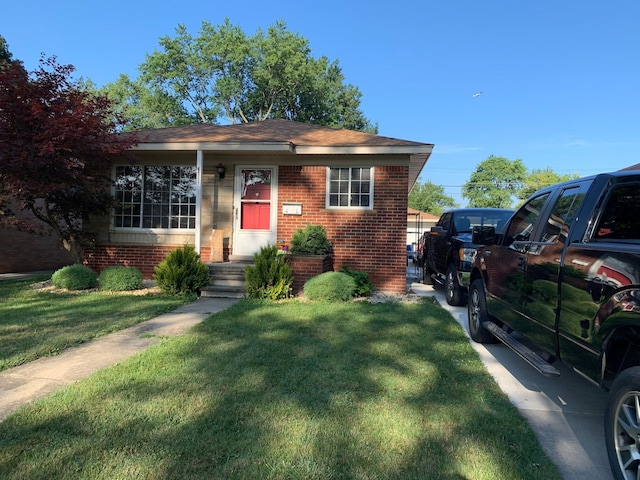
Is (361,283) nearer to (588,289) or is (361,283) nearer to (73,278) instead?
(73,278)

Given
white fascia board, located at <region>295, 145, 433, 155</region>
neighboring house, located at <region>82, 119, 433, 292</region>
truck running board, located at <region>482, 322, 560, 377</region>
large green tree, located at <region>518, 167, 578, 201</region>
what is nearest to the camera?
truck running board, located at <region>482, 322, 560, 377</region>

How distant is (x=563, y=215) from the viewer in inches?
136

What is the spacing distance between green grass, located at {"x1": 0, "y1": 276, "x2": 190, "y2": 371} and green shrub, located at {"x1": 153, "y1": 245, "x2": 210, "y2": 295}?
27 centimetres

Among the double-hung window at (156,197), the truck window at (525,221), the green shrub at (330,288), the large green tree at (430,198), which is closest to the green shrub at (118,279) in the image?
the double-hung window at (156,197)

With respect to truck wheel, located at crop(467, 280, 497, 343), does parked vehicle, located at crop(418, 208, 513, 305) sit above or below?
above

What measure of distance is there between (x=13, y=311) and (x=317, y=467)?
21.5 feet

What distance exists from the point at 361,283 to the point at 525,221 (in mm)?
4956

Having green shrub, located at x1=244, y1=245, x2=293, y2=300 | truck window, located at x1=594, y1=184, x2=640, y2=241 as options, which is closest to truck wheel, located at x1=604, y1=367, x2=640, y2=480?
truck window, located at x1=594, y1=184, x2=640, y2=241

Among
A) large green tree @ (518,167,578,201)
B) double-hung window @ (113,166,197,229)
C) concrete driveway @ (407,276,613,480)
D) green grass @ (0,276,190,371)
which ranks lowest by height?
concrete driveway @ (407,276,613,480)

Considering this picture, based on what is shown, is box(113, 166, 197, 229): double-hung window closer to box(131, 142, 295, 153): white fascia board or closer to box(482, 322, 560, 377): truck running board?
box(131, 142, 295, 153): white fascia board

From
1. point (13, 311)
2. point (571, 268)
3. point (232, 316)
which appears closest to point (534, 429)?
point (571, 268)

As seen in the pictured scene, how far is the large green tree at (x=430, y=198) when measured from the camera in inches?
3290

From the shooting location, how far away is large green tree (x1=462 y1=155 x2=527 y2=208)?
6675 cm

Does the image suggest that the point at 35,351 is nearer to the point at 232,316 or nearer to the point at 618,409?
the point at 232,316
